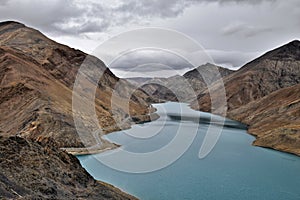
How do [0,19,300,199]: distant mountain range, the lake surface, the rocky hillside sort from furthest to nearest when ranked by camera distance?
the lake surface
[0,19,300,199]: distant mountain range
the rocky hillside

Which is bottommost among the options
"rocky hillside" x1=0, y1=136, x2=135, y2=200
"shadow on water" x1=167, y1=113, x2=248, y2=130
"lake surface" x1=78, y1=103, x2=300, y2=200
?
"lake surface" x1=78, y1=103, x2=300, y2=200

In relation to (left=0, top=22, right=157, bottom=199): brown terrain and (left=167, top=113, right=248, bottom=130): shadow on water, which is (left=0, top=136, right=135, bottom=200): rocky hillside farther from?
(left=167, top=113, right=248, bottom=130): shadow on water

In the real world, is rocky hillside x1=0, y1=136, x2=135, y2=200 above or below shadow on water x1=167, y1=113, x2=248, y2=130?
below

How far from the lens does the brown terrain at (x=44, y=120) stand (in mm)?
30562

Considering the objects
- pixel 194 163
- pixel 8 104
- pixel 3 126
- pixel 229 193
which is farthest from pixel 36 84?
pixel 229 193

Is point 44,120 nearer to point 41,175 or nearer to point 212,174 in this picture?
point 212,174

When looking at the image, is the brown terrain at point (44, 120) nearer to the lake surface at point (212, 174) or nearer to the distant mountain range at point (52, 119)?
the distant mountain range at point (52, 119)

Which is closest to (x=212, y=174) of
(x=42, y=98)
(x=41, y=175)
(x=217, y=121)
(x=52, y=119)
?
(x=41, y=175)

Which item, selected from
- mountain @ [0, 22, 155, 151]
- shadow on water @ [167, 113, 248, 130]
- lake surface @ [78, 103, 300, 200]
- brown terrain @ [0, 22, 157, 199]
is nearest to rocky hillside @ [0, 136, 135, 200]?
brown terrain @ [0, 22, 157, 199]

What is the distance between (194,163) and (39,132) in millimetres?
38810

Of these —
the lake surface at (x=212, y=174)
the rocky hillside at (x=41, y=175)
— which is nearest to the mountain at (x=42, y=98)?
the rocky hillside at (x=41, y=175)

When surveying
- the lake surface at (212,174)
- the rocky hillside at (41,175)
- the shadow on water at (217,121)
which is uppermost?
the shadow on water at (217,121)

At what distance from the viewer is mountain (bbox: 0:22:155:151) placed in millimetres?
75875

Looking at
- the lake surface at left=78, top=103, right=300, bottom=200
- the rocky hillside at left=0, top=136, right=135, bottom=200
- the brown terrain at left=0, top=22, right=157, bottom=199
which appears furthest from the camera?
the lake surface at left=78, top=103, right=300, bottom=200
